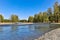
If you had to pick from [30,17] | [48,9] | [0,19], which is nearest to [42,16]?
[48,9]

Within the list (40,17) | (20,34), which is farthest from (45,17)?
(20,34)

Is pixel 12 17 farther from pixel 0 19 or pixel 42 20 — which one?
pixel 42 20

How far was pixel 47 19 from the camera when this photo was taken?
101125mm

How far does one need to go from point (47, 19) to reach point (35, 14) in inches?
755

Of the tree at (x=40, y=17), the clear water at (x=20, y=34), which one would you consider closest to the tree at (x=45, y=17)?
the tree at (x=40, y=17)

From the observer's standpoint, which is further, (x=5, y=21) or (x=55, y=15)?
(x=5, y=21)

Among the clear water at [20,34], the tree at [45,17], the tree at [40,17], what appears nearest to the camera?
the clear water at [20,34]

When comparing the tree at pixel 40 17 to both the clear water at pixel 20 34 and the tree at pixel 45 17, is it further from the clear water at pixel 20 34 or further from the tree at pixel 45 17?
the clear water at pixel 20 34

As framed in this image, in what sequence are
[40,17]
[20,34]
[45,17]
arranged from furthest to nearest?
[40,17]
[45,17]
[20,34]

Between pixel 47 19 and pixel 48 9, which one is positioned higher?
pixel 48 9

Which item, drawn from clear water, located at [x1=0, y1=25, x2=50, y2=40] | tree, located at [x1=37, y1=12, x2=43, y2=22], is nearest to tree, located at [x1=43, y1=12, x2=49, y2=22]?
tree, located at [x1=37, y1=12, x2=43, y2=22]

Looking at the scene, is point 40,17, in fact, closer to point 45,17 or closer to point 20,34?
point 45,17

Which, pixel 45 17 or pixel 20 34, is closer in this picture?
pixel 20 34

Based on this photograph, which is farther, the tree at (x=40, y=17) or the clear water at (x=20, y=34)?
the tree at (x=40, y=17)
